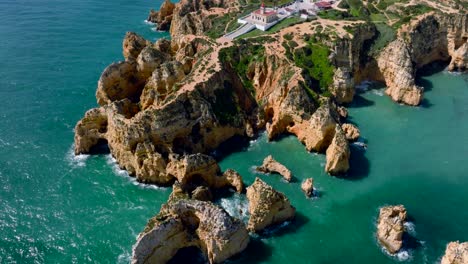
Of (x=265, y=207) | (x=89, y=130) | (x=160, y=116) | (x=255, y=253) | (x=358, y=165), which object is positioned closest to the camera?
(x=255, y=253)

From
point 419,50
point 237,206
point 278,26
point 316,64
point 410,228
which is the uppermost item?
point 278,26

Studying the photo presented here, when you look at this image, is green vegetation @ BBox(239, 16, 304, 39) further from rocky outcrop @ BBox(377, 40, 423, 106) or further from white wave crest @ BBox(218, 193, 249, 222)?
white wave crest @ BBox(218, 193, 249, 222)

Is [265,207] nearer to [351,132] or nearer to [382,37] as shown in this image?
[351,132]

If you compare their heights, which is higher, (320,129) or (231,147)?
(320,129)

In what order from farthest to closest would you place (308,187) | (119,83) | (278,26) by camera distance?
(278,26), (119,83), (308,187)

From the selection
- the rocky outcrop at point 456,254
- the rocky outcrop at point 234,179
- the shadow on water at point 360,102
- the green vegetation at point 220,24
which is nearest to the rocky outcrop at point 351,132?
the shadow on water at point 360,102

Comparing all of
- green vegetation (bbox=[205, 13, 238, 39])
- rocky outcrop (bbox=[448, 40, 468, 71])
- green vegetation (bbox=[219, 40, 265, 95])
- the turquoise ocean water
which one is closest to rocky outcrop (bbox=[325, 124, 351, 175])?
the turquoise ocean water

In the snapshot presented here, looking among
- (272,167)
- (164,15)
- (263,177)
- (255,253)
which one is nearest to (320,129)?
(272,167)

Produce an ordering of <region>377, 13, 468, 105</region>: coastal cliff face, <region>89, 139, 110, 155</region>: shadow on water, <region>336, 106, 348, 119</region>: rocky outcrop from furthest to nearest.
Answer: <region>377, 13, 468, 105</region>: coastal cliff face
<region>336, 106, 348, 119</region>: rocky outcrop
<region>89, 139, 110, 155</region>: shadow on water
